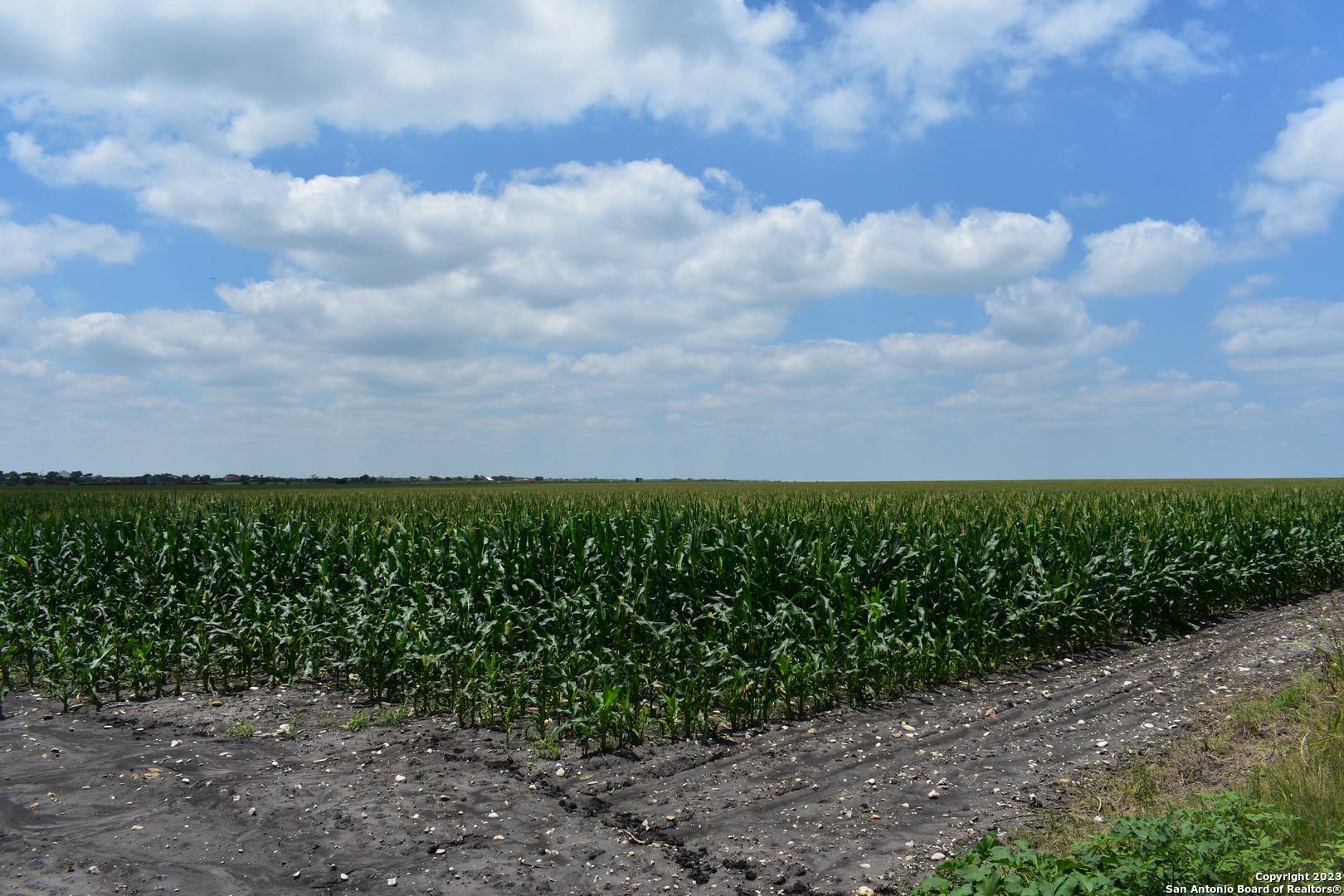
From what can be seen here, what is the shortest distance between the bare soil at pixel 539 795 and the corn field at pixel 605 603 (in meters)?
0.60

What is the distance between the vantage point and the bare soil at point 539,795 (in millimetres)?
5402

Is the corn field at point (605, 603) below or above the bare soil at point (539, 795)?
above

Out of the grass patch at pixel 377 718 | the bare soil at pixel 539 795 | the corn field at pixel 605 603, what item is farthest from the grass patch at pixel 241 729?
the corn field at pixel 605 603

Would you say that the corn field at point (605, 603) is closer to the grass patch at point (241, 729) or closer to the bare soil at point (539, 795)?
the bare soil at point (539, 795)

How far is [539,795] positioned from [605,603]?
12.3ft

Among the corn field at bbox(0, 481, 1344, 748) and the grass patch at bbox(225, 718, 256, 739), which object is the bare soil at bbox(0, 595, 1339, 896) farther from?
the corn field at bbox(0, 481, 1344, 748)

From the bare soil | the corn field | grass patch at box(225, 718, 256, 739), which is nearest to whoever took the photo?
the bare soil

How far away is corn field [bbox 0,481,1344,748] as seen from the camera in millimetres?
9039

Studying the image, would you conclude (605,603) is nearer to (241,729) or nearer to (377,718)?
(377,718)

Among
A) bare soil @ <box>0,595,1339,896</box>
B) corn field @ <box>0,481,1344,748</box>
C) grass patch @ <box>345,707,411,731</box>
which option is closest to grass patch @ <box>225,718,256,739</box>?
bare soil @ <box>0,595,1339,896</box>

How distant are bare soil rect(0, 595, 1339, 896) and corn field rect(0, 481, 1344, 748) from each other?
599mm

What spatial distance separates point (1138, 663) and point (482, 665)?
28.0 ft

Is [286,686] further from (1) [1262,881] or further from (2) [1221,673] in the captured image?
(2) [1221,673]

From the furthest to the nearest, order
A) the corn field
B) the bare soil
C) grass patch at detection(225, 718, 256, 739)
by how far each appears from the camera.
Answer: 1. the corn field
2. grass patch at detection(225, 718, 256, 739)
3. the bare soil
